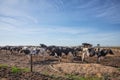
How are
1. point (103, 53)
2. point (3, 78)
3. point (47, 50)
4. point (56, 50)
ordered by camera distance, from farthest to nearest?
point (47, 50) < point (56, 50) < point (103, 53) < point (3, 78)

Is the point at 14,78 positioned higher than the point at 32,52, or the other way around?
the point at 32,52

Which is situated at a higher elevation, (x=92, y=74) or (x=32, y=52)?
(x=32, y=52)

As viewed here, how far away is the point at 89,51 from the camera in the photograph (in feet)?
100

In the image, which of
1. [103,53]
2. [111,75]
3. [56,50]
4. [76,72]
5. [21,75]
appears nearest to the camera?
[21,75]

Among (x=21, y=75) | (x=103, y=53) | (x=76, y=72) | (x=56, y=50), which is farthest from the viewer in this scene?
(x=56, y=50)

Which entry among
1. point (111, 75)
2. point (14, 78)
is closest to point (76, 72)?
point (111, 75)

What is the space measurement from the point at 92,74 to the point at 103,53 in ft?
50.7

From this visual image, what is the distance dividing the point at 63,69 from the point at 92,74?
3092 mm

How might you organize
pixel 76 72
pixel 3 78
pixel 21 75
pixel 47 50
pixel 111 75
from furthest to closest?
pixel 47 50
pixel 76 72
pixel 111 75
pixel 21 75
pixel 3 78

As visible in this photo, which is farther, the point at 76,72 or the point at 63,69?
the point at 63,69

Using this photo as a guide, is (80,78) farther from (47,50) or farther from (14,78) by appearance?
(47,50)

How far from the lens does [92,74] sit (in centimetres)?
1551

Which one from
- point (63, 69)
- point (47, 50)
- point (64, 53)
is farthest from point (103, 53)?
point (63, 69)

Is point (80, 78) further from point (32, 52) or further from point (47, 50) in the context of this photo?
point (47, 50)
